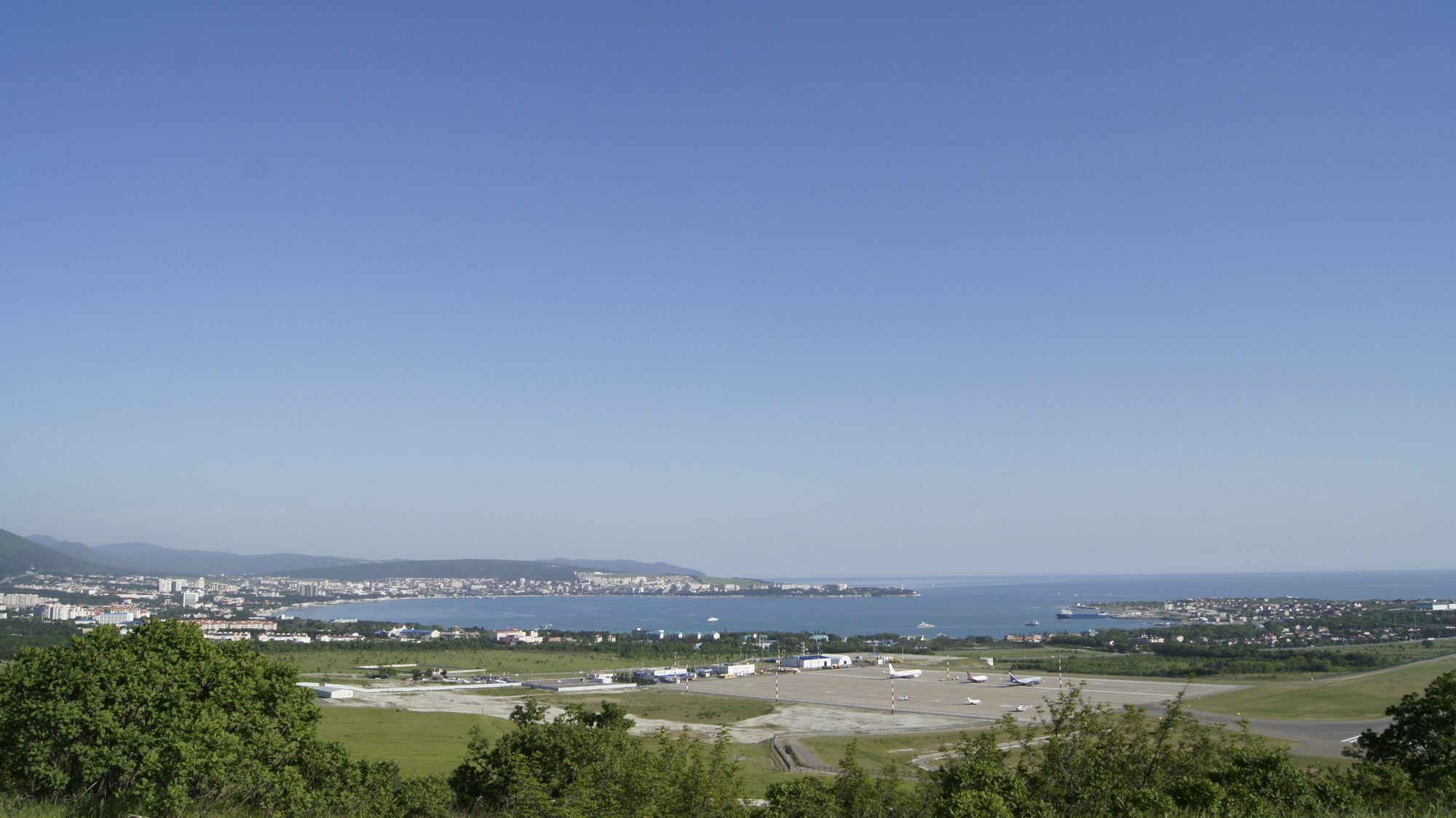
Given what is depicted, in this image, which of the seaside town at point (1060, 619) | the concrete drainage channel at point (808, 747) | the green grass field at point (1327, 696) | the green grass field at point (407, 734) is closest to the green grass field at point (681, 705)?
the concrete drainage channel at point (808, 747)

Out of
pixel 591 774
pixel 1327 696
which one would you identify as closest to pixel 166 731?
pixel 591 774

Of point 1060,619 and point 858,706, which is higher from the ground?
point 858,706

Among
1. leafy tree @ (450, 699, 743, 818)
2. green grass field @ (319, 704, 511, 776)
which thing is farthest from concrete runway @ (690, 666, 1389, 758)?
leafy tree @ (450, 699, 743, 818)

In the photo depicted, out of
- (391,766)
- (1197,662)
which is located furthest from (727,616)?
(391,766)

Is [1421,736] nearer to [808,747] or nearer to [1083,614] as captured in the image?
[808,747]

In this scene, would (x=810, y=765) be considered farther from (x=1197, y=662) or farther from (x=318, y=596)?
(x=318, y=596)

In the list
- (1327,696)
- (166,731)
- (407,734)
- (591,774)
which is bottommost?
(407,734)
